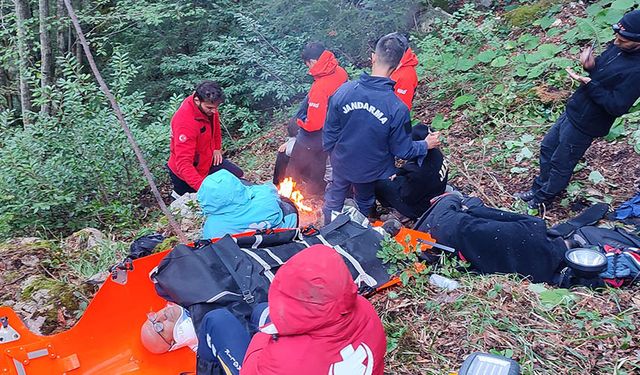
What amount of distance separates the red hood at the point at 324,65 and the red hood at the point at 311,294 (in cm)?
402

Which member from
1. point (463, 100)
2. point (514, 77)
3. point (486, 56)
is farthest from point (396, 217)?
point (486, 56)

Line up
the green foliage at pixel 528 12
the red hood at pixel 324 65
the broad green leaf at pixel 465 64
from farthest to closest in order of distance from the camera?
the green foliage at pixel 528 12, the broad green leaf at pixel 465 64, the red hood at pixel 324 65

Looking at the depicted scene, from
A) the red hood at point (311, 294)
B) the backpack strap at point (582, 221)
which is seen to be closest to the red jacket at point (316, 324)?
the red hood at point (311, 294)

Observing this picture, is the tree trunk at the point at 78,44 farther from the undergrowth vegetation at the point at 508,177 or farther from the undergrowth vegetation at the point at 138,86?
the undergrowth vegetation at the point at 508,177

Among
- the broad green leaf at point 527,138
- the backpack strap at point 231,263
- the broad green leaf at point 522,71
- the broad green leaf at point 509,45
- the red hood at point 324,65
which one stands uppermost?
the red hood at point 324,65

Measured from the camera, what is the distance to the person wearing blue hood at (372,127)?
4629mm

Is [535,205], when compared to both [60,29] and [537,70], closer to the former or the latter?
[537,70]

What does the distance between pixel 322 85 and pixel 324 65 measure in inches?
9.1

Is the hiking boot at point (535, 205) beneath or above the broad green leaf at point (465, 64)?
beneath

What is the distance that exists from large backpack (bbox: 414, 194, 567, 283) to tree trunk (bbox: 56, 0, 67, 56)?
9.63 metres

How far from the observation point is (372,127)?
4.71 m

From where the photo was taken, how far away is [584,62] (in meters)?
4.63

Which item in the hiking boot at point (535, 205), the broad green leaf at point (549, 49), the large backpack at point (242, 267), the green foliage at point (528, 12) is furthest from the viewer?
the green foliage at point (528, 12)

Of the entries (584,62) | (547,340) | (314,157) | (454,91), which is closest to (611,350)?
(547,340)
